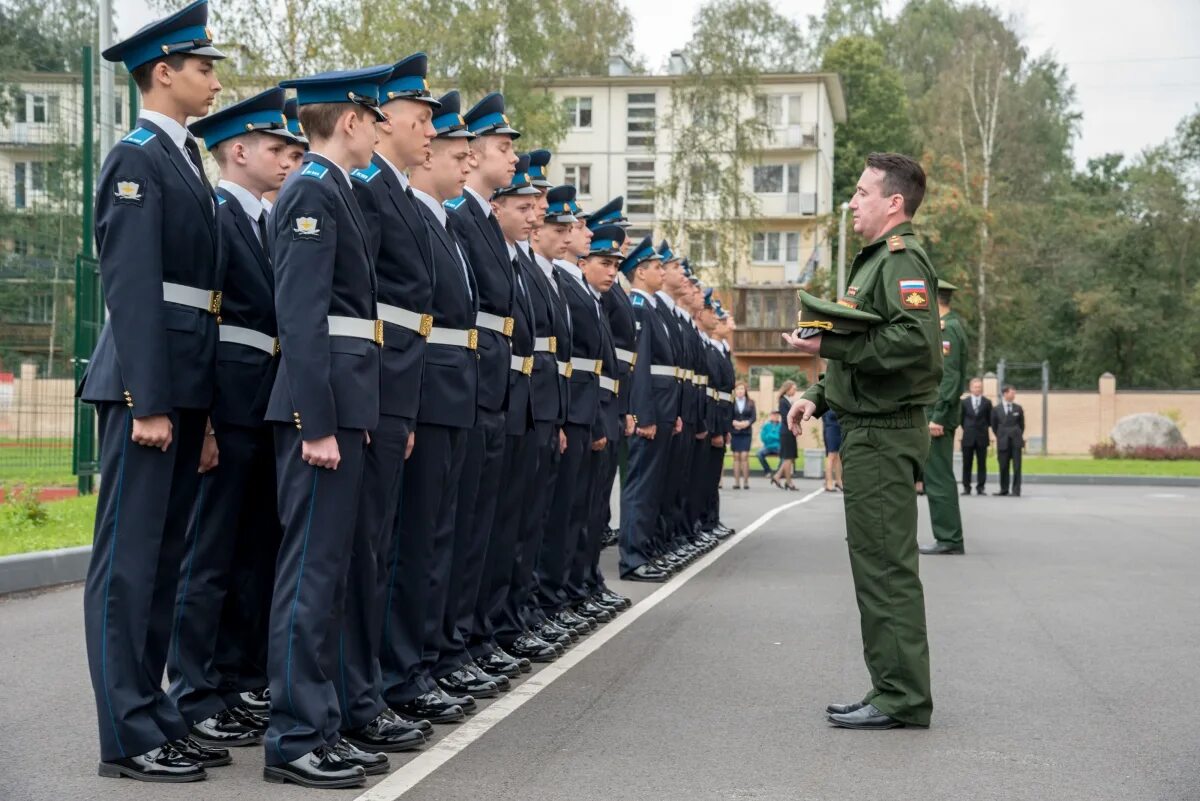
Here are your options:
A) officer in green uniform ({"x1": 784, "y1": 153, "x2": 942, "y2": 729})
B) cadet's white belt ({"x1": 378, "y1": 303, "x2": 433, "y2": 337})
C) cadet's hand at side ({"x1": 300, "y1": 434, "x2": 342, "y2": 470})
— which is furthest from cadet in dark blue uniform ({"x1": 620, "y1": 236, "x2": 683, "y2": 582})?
cadet's hand at side ({"x1": 300, "y1": 434, "x2": 342, "y2": 470})

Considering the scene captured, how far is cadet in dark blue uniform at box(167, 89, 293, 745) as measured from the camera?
20.0 feet

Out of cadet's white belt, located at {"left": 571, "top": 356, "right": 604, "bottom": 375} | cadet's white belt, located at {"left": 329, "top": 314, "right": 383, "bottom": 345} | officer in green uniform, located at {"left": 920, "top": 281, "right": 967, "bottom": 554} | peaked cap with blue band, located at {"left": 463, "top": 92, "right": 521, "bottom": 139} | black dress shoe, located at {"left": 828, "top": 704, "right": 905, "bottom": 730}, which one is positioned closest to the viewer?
cadet's white belt, located at {"left": 329, "top": 314, "right": 383, "bottom": 345}

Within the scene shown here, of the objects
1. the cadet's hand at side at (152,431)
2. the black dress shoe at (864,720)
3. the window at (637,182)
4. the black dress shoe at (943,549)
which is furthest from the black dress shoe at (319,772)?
the window at (637,182)

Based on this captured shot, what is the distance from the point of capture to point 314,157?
5.79 m

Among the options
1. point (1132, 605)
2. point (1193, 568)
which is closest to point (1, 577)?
point (1132, 605)

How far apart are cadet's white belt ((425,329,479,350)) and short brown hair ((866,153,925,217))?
193 cm

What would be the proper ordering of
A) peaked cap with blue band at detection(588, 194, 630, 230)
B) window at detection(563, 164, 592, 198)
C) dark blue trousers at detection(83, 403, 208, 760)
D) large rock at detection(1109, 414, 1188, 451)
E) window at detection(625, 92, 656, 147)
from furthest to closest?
window at detection(563, 164, 592, 198)
window at detection(625, 92, 656, 147)
large rock at detection(1109, 414, 1188, 451)
peaked cap with blue band at detection(588, 194, 630, 230)
dark blue trousers at detection(83, 403, 208, 760)

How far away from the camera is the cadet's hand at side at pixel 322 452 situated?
218 inches

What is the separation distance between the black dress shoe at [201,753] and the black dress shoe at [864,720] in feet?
8.22

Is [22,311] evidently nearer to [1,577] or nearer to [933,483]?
[1,577]

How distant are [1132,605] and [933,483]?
3.91 meters

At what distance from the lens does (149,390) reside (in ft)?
18.0

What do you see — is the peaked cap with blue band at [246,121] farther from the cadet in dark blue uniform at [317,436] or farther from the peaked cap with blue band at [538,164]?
the peaked cap with blue band at [538,164]

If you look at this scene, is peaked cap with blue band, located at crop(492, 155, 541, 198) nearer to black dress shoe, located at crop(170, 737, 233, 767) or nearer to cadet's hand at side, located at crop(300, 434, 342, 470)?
cadet's hand at side, located at crop(300, 434, 342, 470)
